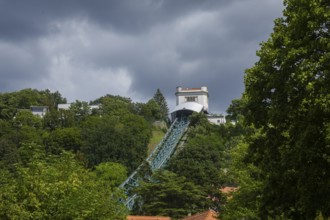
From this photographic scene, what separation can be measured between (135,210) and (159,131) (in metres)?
69.7

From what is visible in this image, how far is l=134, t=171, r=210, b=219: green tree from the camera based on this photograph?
187 ft

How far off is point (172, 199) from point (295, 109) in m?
43.9

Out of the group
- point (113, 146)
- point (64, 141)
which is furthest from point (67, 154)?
point (64, 141)

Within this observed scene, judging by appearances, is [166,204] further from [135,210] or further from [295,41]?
[295,41]

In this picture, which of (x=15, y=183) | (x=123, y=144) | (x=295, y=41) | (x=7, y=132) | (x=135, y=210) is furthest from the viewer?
(x=7, y=132)

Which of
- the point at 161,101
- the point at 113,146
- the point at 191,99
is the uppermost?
the point at 161,101

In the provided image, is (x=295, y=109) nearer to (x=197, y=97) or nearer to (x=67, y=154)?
(x=67, y=154)

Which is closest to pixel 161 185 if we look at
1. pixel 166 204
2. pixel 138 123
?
pixel 166 204

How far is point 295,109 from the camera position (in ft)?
54.9

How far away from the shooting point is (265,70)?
58.8 feet

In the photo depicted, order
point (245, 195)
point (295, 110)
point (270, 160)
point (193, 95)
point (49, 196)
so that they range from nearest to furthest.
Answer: point (295, 110) < point (270, 160) < point (49, 196) < point (245, 195) < point (193, 95)

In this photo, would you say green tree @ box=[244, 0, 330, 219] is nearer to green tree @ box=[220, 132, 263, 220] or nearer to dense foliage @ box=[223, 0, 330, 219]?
dense foliage @ box=[223, 0, 330, 219]

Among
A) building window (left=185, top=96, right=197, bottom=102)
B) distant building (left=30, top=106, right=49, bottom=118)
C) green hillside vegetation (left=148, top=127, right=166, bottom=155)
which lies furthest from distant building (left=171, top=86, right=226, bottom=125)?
distant building (left=30, top=106, right=49, bottom=118)

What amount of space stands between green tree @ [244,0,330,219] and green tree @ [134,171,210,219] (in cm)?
3854
